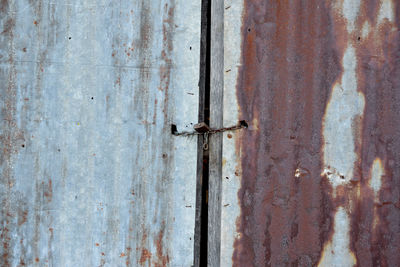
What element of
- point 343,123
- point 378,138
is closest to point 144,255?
point 343,123

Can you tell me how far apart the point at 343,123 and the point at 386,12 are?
0.58 meters

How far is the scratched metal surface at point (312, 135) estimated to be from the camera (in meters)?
1.16

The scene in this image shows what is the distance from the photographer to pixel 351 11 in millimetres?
1177

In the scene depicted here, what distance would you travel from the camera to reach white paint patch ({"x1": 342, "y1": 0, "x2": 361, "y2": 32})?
118 cm

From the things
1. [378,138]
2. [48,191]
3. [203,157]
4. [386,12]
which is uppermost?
[386,12]

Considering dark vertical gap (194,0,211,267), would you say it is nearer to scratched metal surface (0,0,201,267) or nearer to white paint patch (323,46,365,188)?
scratched metal surface (0,0,201,267)

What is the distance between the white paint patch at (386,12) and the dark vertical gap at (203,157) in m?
0.83

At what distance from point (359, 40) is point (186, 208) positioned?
3.85 ft

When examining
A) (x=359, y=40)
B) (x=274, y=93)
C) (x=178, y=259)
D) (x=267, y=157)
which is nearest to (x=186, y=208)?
(x=178, y=259)

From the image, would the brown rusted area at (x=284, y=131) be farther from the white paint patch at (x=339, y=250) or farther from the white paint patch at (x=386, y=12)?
the white paint patch at (x=386, y=12)

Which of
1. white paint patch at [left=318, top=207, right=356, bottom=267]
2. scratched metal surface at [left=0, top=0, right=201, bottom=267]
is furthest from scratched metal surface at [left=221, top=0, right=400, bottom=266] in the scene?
scratched metal surface at [left=0, top=0, right=201, bottom=267]

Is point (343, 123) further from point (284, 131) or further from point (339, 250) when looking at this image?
point (339, 250)

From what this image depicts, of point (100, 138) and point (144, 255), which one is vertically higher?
point (100, 138)

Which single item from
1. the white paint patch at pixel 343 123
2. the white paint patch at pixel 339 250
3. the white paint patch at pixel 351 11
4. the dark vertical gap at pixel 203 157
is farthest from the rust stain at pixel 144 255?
the white paint patch at pixel 351 11
